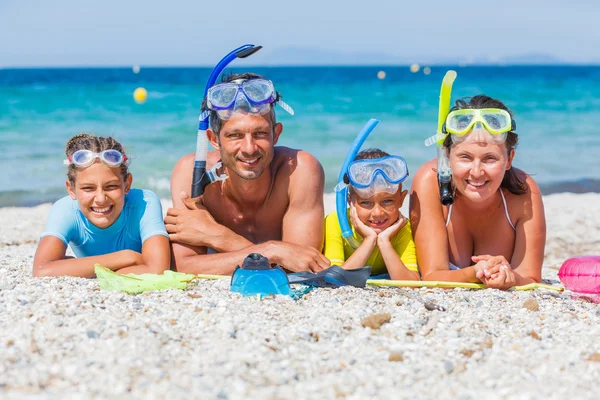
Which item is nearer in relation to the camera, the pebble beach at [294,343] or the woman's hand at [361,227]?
the pebble beach at [294,343]

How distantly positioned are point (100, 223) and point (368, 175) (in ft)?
6.25

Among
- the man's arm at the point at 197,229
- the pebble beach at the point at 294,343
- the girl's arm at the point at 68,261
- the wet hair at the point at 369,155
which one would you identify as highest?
the wet hair at the point at 369,155

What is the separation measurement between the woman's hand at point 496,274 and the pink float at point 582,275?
58 centimetres

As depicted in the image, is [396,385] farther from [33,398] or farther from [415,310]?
[33,398]

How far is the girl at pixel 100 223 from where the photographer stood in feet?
16.0

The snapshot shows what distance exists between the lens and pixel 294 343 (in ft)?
11.3

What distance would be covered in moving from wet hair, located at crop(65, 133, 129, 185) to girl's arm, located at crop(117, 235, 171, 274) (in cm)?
52

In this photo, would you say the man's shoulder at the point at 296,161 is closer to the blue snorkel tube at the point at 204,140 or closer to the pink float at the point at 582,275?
the blue snorkel tube at the point at 204,140

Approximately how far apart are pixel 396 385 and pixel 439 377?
9.0 inches

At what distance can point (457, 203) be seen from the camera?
5.23m

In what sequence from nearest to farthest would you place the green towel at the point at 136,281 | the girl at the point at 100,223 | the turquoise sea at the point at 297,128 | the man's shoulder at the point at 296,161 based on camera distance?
the green towel at the point at 136,281, the girl at the point at 100,223, the man's shoulder at the point at 296,161, the turquoise sea at the point at 297,128

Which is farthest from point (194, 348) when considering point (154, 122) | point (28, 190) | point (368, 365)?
point (154, 122)

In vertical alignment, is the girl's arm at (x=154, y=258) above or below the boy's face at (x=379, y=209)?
below

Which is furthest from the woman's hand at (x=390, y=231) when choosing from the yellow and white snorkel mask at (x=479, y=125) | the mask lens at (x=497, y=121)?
the mask lens at (x=497, y=121)
